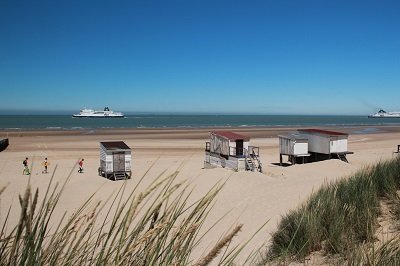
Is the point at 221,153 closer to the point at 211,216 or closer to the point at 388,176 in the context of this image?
the point at 211,216

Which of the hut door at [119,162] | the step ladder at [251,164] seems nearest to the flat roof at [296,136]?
the step ladder at [251,164]

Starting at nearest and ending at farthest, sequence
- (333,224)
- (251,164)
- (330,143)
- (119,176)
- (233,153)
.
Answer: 1. (333,224)
2. (119,176)
3. (251,164)
4. (233,153)
5. (330,143)

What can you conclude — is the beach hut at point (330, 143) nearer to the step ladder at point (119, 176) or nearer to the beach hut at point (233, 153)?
the beach hut at point (233, 153)

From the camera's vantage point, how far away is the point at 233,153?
23.2m

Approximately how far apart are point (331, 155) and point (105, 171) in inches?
608

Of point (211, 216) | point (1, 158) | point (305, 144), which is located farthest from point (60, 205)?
point (1, 158)

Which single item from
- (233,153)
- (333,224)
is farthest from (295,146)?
(333,224)

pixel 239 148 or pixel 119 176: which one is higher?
pixel 239 148

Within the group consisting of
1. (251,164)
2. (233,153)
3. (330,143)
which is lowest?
(251,164)

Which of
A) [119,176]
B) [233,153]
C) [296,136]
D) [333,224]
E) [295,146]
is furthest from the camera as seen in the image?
[296,136]

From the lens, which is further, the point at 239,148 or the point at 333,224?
the point at 239,148

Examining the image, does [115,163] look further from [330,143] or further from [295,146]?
[330,143]

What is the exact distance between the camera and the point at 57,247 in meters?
2.03

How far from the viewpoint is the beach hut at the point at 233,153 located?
22297 millimetres
